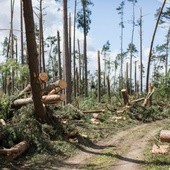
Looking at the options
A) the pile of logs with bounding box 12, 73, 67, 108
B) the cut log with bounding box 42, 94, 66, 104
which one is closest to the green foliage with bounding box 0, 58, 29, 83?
the pile of logs with bounding box 12, 73, 67, 108

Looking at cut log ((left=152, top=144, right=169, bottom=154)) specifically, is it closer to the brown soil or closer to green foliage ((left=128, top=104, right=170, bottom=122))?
the brown soil

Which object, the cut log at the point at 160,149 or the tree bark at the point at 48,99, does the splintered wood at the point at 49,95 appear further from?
the cut log at the point at 160,149

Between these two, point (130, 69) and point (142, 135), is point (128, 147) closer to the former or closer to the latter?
point (142, 135)

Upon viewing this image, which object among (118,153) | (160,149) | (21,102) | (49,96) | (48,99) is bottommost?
(118,153)

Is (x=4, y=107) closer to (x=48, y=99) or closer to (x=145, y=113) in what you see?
(x=48, y=99)

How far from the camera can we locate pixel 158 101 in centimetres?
2694

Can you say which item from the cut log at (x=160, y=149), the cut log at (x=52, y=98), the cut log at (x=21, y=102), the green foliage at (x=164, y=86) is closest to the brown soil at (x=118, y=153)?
the cut log at (x=160, y=149)

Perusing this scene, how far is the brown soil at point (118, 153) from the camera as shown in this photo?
10494 mm

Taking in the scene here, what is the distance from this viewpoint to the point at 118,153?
1202cm

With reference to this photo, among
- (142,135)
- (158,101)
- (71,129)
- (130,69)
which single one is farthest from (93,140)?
(130,69)

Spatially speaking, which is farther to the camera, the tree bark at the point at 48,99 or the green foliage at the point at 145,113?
the green foliage at the point at 145,113

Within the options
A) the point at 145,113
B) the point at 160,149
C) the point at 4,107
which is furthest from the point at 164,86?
the point at 4,107

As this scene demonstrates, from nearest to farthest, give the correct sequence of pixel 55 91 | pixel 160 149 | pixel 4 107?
pixel 160 149 → pixel 4 107 → pixel 55 91

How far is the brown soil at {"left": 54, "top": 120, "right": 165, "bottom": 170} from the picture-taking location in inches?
413
